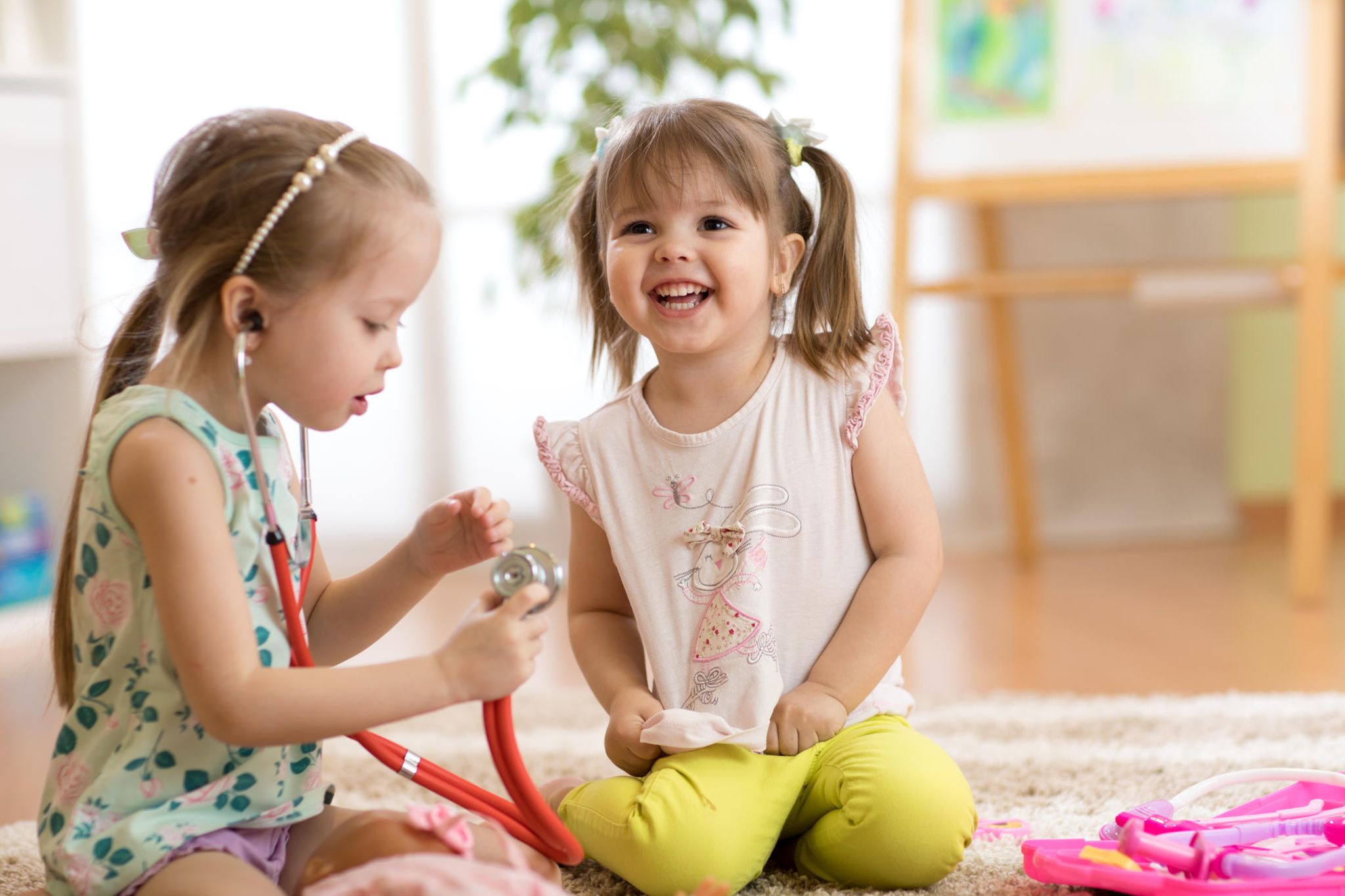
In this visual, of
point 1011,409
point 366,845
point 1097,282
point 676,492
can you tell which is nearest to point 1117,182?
point 1097,282

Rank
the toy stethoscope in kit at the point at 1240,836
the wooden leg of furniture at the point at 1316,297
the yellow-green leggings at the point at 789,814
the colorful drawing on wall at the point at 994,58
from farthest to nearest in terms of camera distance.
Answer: the colorful drawing on wall at the point at 994,58
the wooden leg of furniture at the point at 1316,297
the yellow-green leggings at the point at 789,814
the toy stethoscope in kit at the point at 1240,836

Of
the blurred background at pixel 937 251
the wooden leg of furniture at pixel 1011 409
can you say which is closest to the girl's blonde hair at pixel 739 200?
the blurred background at pixel 937 251

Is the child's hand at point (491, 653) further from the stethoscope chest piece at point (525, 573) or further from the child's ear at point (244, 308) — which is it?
the child's ear at point (244, 308)

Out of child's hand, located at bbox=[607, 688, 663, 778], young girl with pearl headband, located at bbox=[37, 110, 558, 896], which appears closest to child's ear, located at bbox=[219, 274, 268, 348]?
young girl with pearl headband, located at bbox=[37, 110, 558, 896]

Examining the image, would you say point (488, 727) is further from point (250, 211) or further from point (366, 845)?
point (250, 211)

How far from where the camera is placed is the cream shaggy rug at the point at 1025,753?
1.12 m

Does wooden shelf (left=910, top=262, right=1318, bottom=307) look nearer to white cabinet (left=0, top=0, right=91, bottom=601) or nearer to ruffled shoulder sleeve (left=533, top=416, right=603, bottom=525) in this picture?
ruffled shoulder sleeve (left=533, top=416, right=603, bottom=525)

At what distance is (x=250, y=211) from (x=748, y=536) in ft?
1.50

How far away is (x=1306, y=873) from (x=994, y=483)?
6.25ft

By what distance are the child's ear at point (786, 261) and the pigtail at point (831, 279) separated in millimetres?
11

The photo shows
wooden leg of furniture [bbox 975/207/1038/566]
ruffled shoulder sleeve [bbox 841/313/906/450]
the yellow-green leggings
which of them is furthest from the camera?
wooden leg of furniture [bbox 975/207/1038/566]

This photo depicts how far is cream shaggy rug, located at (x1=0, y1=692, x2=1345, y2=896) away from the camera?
1119 mm

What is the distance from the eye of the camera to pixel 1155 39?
227 cm

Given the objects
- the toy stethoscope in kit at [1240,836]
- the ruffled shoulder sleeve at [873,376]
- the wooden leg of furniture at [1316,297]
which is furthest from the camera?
the wooden leg of furniture at [1316,297]
